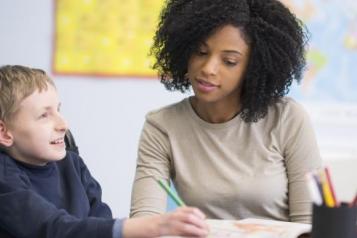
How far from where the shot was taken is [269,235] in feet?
3.24

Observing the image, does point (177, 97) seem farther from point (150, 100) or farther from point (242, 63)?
point (242, 63)

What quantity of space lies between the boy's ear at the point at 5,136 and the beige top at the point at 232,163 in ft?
1.21

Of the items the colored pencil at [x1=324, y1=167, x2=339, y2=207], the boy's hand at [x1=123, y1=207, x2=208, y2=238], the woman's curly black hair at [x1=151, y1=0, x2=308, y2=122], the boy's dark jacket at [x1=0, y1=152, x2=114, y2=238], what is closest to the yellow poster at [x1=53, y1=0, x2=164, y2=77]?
the woman's curly black hair at [x1=151, y1=0, x2=308, y2=122]

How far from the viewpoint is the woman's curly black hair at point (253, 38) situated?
1.40m

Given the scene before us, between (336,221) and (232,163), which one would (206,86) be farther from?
(336,221)

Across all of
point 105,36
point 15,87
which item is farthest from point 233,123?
point 105,36

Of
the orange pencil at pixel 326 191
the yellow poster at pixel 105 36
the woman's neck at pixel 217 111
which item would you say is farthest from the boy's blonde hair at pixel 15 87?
the yellow poster at pixel 105 36

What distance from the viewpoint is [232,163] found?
142 cm

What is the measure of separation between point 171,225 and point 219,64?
1.89ft

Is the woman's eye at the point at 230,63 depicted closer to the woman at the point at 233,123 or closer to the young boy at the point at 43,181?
the woman at the point at 233,123

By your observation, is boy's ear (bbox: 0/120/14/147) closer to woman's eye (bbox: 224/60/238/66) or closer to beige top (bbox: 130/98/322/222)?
beige top (bbox: 130/98/322/222)

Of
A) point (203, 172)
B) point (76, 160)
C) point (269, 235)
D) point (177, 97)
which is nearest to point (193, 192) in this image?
point (203, 172)

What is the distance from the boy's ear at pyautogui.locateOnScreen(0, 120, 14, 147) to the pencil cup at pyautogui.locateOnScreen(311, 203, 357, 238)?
61 centimetres

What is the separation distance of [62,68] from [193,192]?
4.46 ft
